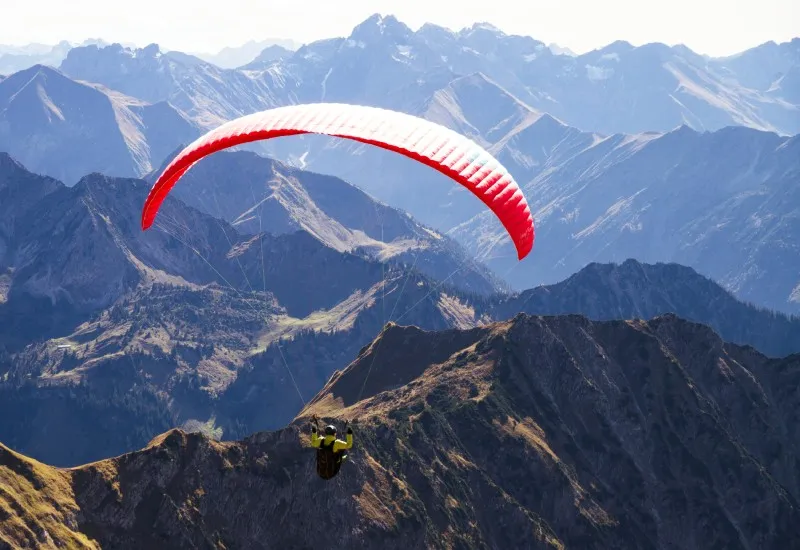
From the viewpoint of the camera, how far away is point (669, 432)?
18388cm

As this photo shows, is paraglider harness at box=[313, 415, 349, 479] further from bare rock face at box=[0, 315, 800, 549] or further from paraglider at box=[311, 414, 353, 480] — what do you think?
bare rock face at box=[0, 315, 800, 549]

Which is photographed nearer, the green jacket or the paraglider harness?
the green jacket

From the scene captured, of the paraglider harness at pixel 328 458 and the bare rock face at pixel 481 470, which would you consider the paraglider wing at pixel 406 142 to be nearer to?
the paraglider harness at pixel 328 458

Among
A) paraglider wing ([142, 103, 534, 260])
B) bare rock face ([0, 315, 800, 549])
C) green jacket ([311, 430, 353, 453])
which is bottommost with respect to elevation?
bare rock face ([0, 315, 800, 549])

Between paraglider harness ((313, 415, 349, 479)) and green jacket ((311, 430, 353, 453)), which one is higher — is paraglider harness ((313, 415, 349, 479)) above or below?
below

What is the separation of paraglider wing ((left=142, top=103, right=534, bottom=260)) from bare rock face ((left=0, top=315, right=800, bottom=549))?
5767 cm

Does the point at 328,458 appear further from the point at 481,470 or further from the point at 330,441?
the point at 481,470

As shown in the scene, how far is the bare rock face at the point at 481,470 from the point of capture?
398 feet

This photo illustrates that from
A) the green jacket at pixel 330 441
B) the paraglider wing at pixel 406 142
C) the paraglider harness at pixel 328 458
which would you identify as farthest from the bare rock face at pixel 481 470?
the green jacket at pixel 330 441

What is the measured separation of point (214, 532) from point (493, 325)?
8612cm

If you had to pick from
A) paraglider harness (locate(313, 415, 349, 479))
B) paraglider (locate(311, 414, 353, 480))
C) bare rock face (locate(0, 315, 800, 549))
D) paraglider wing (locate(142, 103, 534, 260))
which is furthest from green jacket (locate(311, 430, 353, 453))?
bare rock face (locate(0, 315, 800, 549))

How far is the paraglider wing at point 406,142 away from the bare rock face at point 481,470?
2271 inches

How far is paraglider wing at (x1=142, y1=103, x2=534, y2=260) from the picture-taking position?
6706 centimetres

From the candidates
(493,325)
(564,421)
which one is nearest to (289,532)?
(564,421)
